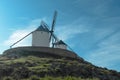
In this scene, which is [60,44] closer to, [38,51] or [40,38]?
[40,38]

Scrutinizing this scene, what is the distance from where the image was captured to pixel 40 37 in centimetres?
7588

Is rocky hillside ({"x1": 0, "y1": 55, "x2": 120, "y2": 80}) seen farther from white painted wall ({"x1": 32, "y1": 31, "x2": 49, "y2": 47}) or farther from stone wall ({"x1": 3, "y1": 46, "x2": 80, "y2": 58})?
white painted wall ({"x1": 32, "y1": 31, "x2": 49, "y2": 47})

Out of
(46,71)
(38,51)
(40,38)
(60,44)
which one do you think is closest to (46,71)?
(46,71)

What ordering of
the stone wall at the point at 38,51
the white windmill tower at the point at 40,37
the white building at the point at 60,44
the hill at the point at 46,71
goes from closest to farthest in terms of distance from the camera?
the hill at the point at 46,71
the stone wall at the point at 38,51
the white windmill tower at the point at 40,37
the white building at the point at 60,44

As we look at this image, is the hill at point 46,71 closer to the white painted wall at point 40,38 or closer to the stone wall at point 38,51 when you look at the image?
the stone wall at point 38,51

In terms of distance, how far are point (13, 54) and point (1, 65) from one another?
1265 centimetres

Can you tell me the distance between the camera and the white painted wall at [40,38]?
246 ft

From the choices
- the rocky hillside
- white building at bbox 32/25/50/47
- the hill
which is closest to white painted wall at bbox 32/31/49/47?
white building at bbox 32/25/50/47

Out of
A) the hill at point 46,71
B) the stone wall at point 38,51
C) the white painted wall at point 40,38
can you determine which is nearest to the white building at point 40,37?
the white painted wall at point 40,38

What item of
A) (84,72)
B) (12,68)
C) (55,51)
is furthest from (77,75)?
(55,51)

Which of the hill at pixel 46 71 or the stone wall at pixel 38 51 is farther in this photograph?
the stone wall at pixel 38 51

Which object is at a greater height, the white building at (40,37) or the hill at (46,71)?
the white building at (40,37)

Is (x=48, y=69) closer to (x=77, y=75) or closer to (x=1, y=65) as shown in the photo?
(x=77, y=75)

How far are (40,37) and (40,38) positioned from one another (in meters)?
0.33
